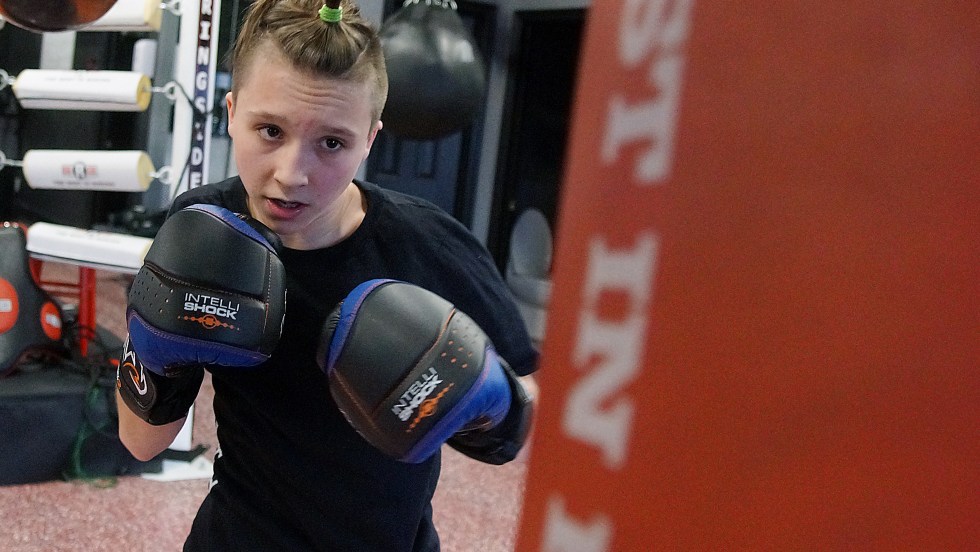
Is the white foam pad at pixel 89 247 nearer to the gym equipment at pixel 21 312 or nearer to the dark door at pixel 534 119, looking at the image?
the gym equipment at pixel 21 312

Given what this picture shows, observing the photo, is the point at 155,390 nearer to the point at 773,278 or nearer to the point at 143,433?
the point at 143,433

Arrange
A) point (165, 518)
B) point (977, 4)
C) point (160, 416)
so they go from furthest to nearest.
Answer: point (165, 518) < point (160, 416) < point (977, 4)

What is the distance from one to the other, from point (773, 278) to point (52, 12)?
3.40 ft

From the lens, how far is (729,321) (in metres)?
0.18

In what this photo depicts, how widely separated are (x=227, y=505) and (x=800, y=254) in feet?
3.13

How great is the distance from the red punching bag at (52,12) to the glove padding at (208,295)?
1.07 ft

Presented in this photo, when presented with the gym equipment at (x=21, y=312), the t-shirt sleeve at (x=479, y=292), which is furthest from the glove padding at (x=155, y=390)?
the gym equipment at (x=21, y=312)

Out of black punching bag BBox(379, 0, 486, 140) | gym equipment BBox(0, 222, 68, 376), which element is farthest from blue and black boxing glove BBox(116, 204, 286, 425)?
black punching bag BBox(379, 0, 486, 140)

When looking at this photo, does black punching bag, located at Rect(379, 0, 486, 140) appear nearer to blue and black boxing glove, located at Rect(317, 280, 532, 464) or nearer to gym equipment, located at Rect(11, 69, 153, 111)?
gym equipment, located at Rect(11, 69, 153, 111)

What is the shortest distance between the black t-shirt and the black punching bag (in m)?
1.64

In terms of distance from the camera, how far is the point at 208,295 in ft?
2.72

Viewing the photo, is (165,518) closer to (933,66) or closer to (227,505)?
(227,505)

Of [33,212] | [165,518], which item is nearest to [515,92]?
[33,212]

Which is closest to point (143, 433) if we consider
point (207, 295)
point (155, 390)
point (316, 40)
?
point (155, 390)
